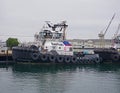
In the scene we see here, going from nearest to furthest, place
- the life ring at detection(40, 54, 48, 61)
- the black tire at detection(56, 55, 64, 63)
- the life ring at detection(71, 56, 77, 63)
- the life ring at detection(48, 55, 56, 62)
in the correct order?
the life ring at detection(40, 54, 48, 61) → the life ring at detection(48, 55, 56, 62) → the black tire at detection(56, 55, 64, 63) → the life ring at detection(71, 56, 77, 63)

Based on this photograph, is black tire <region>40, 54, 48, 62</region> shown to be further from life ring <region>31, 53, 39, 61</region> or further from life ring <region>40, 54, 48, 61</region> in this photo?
life ring <region>31, 53, 39, 61</region>

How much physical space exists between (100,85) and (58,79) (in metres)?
5.73

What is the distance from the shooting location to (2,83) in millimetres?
35938

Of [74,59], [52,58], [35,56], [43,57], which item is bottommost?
[74,59]

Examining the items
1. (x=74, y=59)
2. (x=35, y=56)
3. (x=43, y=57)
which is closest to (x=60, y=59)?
(x=74, y=59)

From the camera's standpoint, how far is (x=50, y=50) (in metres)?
59.2

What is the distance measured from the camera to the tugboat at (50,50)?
55781 millimetres

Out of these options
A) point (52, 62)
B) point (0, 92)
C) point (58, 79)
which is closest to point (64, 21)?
point (52, 62)

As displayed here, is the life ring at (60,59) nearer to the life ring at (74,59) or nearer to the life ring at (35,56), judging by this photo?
the life ring at (74,59)

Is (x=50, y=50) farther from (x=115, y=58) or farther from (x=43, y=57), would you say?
(x=115, y=58)

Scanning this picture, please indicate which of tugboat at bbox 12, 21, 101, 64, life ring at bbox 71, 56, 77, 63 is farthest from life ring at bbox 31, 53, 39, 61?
life ring at bbox 71, 56, 77, 63

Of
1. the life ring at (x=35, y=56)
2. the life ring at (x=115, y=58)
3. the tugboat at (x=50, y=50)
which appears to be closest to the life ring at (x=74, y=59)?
the tugboat at (x=50, y=50)

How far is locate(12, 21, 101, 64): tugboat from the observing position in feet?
183

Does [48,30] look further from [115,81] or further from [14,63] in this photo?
[115,81]
